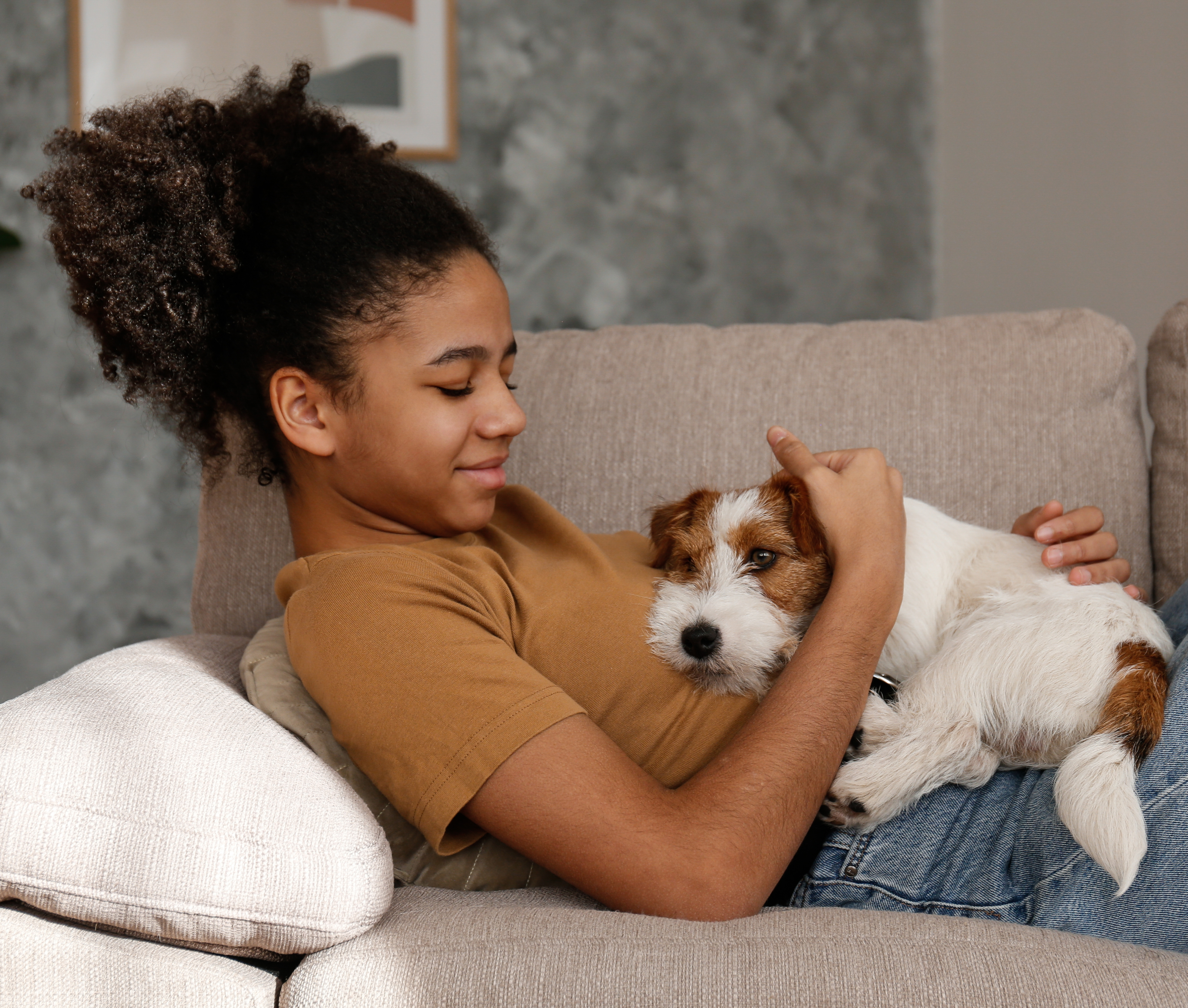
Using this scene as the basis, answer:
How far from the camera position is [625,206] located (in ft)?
11.6

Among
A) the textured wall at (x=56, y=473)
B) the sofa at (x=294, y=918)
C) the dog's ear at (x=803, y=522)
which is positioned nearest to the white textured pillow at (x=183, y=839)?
the sofa at (x=294, y=918)

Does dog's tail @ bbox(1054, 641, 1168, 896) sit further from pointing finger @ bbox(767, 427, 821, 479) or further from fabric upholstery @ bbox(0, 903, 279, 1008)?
fabric upholstery @ bbox(0, 903, 279, 1008)

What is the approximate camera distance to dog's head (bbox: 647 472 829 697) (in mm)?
1305

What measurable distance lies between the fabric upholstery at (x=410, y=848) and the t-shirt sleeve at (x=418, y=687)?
0.07 m

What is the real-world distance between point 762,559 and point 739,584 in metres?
0.05

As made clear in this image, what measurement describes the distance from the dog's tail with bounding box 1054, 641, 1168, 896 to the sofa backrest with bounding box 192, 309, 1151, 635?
0.54 meters

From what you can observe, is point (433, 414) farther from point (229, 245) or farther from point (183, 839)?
point (183, 839)

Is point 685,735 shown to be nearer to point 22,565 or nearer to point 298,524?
point 298,524

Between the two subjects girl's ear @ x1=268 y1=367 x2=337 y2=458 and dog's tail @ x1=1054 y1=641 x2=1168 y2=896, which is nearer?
dog's tail @ x1=1054 y1=641 x2=1168 y2=896

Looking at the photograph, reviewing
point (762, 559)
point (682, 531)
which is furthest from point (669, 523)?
point (762, 559)

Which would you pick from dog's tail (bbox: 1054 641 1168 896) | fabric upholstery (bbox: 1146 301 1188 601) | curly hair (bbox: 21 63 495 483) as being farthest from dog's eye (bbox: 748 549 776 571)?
fabric upholstery (bbox: 1146 301 1188 601)

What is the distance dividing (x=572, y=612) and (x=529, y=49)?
270 cm

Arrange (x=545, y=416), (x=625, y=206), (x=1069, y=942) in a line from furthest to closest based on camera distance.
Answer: (x=625, y=206) → (x=545, y=416) → (x=1069, y=942)

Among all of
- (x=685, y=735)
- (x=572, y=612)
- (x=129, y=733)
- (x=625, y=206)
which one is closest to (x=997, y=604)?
(x=685, y=735)
